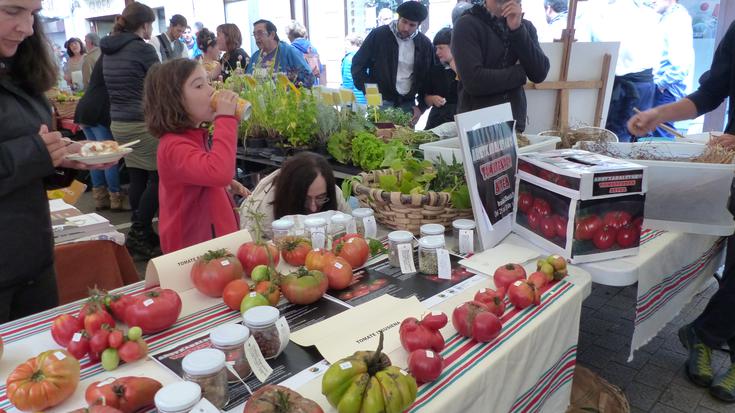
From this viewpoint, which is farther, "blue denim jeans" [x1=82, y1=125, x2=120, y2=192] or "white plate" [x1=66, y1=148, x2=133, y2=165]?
"blue denim jeans" [x1=82, y1=125, x2=120, y2=192]

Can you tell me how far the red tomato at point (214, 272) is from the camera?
1.33 m

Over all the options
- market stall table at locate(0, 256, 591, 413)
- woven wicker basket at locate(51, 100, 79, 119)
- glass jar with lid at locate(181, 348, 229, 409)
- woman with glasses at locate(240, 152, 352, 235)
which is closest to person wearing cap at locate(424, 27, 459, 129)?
woman with glasses at locate(240, 152, 352, 235)

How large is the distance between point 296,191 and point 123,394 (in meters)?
1.30

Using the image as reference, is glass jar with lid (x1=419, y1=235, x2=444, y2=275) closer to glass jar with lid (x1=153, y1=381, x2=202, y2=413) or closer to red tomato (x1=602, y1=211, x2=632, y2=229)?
red tomato (x1=602, y1=211, x2=632, y2=229)

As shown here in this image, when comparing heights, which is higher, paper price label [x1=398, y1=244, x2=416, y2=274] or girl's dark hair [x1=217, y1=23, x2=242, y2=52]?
girl's dark hair [x1=217, y1=23, x2=242, y2=52]

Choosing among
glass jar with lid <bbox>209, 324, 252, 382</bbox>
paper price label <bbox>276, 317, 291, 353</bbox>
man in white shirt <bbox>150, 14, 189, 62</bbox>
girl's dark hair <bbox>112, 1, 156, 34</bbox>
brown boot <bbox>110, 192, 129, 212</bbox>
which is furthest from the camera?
man in white shirt <bbox>150, 14, 189, 62</bbox>

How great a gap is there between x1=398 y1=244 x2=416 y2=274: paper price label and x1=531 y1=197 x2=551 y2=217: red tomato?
1.51ft

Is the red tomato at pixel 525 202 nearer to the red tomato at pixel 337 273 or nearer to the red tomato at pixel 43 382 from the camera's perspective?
the red tomato at pixel 337 273

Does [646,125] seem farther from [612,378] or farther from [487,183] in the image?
[612,378]

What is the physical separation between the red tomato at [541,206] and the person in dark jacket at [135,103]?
121 inches

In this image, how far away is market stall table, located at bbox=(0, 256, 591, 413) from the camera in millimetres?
1018

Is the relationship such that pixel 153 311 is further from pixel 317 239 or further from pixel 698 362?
pixel 698 362

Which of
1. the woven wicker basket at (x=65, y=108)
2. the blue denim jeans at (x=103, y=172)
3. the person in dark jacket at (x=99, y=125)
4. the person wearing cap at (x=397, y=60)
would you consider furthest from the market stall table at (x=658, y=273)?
the woven wicker basket at (x=65, y=108)

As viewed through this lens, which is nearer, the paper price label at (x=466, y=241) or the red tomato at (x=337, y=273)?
the red tomato at (x=337, y=273)
